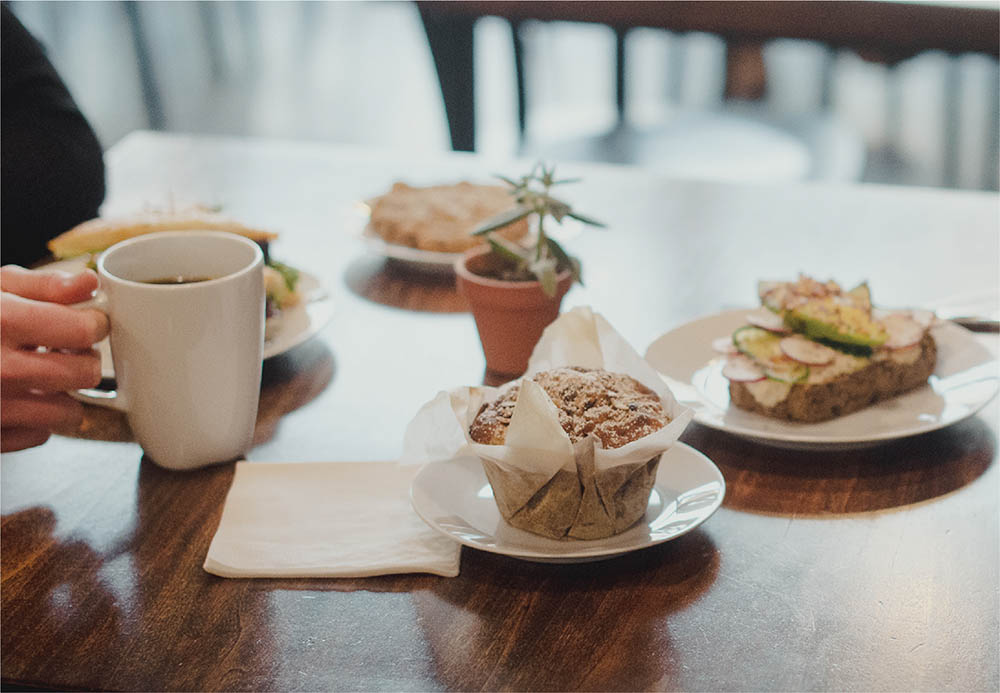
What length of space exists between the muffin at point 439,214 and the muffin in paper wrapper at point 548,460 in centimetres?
52

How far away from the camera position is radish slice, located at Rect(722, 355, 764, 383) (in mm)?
997

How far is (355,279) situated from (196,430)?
485 millimetres

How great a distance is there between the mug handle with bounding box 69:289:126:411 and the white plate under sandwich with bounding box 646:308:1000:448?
506 mm

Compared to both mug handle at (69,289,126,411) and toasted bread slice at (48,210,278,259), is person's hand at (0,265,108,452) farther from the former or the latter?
toasted bread slice at (48,210,278,259)

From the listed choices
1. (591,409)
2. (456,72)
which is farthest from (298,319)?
(456,72)

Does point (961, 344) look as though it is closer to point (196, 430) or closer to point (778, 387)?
point (778, 387)

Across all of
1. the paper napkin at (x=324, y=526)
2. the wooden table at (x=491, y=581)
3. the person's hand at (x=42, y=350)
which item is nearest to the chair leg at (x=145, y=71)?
the wooden table at (x=491, y=581)

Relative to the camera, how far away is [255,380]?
95 cm

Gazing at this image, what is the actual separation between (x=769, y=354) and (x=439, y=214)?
58 centimetres

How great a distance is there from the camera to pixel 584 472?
0.78m

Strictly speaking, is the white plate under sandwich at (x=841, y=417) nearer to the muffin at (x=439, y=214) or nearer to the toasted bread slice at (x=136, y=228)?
the muffin at (x=439, y=214)

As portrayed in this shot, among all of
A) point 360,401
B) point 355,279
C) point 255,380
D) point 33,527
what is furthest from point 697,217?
point 33,527

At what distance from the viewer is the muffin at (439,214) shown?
139cm

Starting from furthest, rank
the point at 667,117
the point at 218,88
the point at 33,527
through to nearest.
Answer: the point at 218,88
the point at 667,117
the point at 33,527
